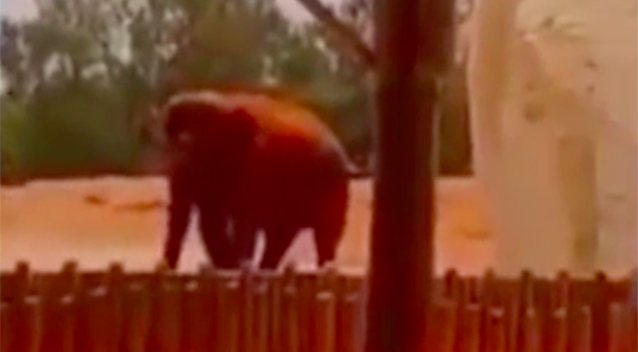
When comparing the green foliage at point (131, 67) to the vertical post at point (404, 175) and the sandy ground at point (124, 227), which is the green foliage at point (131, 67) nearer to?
the sandy ground at point (124, 227)

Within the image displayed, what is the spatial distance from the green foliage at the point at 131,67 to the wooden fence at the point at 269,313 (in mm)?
50

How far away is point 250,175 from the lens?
42 centimetres

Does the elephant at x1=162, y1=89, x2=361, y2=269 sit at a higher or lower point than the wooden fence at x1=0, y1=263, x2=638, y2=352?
higher

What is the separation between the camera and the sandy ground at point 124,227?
41 cm

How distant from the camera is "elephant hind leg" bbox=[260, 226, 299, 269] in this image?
42cm

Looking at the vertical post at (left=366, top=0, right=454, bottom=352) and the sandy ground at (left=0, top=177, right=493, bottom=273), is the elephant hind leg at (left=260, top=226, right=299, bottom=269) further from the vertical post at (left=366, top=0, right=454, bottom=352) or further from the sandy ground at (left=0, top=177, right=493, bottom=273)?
the vertical post at (left=366, top=0, right=454, bottom=352)

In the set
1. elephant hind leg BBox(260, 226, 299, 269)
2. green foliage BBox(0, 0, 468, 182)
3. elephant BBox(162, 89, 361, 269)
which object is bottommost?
elephant hind leg BBox(260, 226, 299, 269)

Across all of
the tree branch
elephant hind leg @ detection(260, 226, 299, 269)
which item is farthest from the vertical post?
elephant hind leg @ detection(260, 226, 299, 269)

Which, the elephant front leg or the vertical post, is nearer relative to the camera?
the vertical post

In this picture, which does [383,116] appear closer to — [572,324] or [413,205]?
[413,205]

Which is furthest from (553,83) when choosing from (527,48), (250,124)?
(250,124)

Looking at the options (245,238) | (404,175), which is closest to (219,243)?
(245,238)

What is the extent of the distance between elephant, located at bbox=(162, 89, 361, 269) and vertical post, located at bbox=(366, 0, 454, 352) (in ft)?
0.38

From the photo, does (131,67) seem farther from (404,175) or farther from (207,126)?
(404,175)
